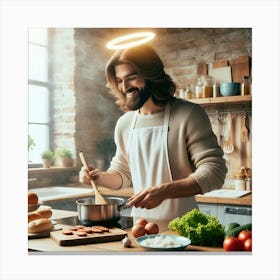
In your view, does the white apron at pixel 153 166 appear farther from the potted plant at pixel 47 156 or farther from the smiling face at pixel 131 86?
the potted plant at pixel 47 156

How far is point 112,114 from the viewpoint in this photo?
9.11 feet

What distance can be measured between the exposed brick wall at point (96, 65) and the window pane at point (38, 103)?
74 millimetres

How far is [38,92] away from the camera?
2.78 m

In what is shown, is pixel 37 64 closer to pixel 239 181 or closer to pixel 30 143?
pixel 30 143

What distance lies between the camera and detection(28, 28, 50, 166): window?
108 inches

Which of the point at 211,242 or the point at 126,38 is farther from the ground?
the point at 126,38

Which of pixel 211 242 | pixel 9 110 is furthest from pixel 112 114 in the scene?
pixel 211 242

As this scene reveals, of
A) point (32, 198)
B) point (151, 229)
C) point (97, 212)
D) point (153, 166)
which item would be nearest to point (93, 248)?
point (97, 212)

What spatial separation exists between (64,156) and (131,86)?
0.64 metres

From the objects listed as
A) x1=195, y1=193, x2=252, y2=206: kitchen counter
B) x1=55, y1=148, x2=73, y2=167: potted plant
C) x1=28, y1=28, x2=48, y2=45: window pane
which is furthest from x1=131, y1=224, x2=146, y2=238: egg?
x1=28, y1=28, x2=48, y2=45: window pane

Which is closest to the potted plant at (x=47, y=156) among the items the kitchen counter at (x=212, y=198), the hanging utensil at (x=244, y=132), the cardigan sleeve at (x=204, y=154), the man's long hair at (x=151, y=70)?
the kitchen counter at (x=212, y=198)

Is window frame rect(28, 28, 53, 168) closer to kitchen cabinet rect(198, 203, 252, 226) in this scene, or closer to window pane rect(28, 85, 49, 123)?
window pane rect(28, 85, 49, 123)

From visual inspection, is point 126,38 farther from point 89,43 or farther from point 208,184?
point 208,184

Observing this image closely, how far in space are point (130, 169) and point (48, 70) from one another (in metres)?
0.85
